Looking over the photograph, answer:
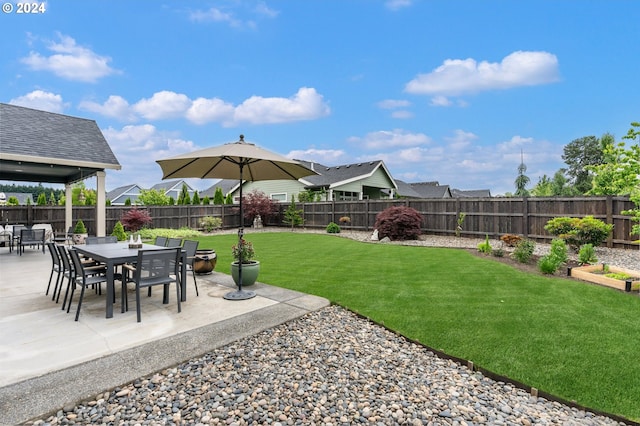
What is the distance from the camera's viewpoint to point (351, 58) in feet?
45.5

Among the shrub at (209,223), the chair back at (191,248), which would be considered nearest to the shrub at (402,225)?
the chair back at (191,248)

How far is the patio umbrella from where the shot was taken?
195 inches

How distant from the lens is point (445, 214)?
1524 cm

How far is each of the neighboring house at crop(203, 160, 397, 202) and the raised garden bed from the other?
1574 cm

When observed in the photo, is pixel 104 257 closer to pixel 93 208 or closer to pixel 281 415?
pixel 281 415

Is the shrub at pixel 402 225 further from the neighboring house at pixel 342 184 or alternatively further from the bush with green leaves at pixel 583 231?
the neighboring house at pixel 342 184

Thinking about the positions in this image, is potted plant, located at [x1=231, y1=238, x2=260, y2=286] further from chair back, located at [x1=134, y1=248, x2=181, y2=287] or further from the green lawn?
chair back, located at [x1=134, y1=248, x2=181, y2=287]

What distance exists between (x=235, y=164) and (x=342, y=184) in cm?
1634

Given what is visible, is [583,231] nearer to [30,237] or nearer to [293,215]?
[293,215]

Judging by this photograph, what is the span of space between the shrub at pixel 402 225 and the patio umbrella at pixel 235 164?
349 inches

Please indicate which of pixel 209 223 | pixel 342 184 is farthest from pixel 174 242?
pixel 342 184

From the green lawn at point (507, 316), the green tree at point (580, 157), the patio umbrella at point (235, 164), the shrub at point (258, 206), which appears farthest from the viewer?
the green tree at point (580, 157)

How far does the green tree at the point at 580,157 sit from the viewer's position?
3459 centimetres

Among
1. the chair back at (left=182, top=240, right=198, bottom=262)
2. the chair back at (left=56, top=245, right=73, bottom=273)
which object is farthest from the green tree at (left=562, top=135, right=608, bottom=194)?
the chair back at (left=56, top=245, right=73, bottom=273)
